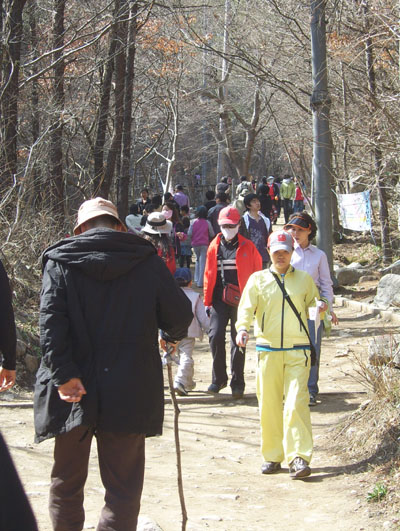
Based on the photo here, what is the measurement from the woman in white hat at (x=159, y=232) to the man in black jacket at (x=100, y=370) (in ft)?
15.4

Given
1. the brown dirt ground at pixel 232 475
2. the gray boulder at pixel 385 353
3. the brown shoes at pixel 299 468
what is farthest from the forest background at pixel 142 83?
the brown shoes at pixel 299 468

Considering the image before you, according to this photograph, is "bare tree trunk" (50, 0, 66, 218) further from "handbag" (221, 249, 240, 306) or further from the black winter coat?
the black winter coat

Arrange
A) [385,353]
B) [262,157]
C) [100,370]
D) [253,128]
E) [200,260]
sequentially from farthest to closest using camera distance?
[262,157], [253,128], [200,260], [385,353], [100,370]

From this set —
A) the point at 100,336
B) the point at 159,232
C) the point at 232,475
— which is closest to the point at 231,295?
the point at 159,232

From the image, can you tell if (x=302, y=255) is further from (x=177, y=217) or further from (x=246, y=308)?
(x=177, y=217)

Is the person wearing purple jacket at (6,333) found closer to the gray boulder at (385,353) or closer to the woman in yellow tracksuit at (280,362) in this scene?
the woman in yellow tracksuit at (280,362)

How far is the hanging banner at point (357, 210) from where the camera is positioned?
17.3 m

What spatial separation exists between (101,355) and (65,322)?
239 mm

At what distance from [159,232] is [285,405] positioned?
11.1ft

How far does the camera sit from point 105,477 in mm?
3791

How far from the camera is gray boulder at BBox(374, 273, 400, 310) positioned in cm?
1282

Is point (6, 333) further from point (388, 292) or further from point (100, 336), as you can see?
point (388, 292)

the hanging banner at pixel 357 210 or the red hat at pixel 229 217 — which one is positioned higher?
the hanging banner at pixel 357 210

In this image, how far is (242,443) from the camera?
689cm
